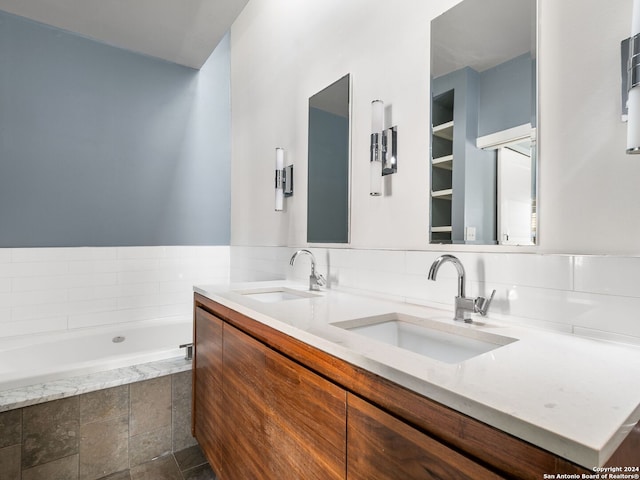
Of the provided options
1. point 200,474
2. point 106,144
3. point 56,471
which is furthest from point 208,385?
point 106,144

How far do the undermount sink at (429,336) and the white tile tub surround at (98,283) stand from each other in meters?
2.23

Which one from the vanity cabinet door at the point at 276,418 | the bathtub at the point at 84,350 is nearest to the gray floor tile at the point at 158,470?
the bathtub at the point at 84,350

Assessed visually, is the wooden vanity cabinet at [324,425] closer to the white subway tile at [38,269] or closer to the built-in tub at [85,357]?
the built-in tub at [85,357]

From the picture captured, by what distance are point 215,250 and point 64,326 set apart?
119cm

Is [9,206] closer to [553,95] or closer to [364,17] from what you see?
[364,17]

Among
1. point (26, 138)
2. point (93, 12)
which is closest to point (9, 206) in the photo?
point (26, 138)

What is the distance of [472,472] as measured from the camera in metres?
0.47

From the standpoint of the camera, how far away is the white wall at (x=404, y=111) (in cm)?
83

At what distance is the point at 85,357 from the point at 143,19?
234 centimetres

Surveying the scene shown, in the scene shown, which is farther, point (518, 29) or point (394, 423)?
point (518, 29)

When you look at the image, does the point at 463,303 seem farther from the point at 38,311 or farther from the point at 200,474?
the point at 38,311

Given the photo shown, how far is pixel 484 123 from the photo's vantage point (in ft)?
3.60

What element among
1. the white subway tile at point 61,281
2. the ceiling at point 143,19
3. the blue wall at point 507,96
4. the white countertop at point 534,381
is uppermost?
the ceiling at point 143,19

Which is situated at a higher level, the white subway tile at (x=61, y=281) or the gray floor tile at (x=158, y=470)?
the white subway tile at (x=61, y=281)
